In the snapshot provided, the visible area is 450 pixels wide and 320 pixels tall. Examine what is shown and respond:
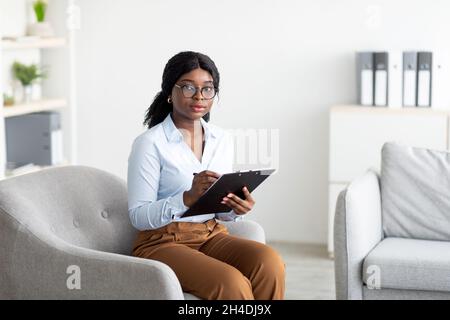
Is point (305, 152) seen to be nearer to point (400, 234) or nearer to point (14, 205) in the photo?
point (400, 234)

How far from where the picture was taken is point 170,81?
10.4ft

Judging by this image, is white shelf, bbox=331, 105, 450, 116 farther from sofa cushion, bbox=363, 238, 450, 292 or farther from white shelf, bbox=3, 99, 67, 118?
white shelf, bbox=3, 99, 67, 118

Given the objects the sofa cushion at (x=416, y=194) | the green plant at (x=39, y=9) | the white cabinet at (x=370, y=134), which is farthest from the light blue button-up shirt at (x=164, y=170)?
the green plant at (x=39, y=9)

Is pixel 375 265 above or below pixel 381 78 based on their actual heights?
below

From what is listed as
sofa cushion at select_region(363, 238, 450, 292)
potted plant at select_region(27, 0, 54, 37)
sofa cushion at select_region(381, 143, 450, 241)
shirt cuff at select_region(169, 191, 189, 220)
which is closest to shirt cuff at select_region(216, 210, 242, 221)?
shirt cuff at select_region(169, 191, 189, 220)

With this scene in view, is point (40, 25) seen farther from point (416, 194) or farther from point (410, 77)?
point (416, 194)

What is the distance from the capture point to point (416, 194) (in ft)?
13.0

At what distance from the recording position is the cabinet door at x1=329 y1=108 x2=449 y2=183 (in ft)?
16.4

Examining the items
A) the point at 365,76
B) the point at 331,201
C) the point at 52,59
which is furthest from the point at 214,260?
the point at 52,59

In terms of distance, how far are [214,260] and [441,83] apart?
2.70 metres

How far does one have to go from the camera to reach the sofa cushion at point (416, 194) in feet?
12.9

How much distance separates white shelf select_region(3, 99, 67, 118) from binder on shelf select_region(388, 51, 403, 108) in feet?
6.75

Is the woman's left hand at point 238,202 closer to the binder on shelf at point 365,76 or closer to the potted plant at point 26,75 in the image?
the binder on shelf at point 365,76

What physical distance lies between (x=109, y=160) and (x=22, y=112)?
854 mm
